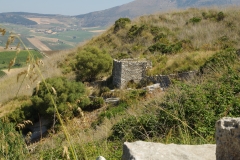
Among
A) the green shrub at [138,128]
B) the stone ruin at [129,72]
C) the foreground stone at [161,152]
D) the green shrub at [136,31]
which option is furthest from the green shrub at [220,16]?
the foreground stone at [161,152]

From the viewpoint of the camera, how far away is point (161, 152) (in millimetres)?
2148

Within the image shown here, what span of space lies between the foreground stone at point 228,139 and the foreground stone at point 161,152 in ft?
0.59

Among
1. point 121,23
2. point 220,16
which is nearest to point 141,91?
point 220,16

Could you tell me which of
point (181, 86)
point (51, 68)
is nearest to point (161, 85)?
point (181, 86)

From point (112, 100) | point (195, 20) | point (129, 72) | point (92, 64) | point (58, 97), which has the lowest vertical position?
point (112, 100)

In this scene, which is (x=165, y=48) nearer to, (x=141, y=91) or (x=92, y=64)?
(x=92, y=64)

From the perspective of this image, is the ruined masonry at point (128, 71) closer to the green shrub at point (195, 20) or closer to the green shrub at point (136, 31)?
the green shrub at point (136, 31)

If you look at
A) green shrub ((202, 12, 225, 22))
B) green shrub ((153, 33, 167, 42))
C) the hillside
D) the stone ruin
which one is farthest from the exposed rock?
green shrub ((202, 12, 225, 22))

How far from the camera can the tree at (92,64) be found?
1706cm

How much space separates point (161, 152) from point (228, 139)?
446 millimetres

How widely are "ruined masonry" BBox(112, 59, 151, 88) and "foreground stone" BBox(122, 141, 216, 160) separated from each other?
12.9 m

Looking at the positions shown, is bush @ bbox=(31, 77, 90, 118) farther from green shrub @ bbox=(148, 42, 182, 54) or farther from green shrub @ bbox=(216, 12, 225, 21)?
green shrub @ bbox=(216, 12, 225, 21)

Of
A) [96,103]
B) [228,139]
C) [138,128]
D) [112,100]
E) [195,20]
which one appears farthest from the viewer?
[195,20]

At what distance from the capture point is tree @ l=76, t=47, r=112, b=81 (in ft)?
56.0
